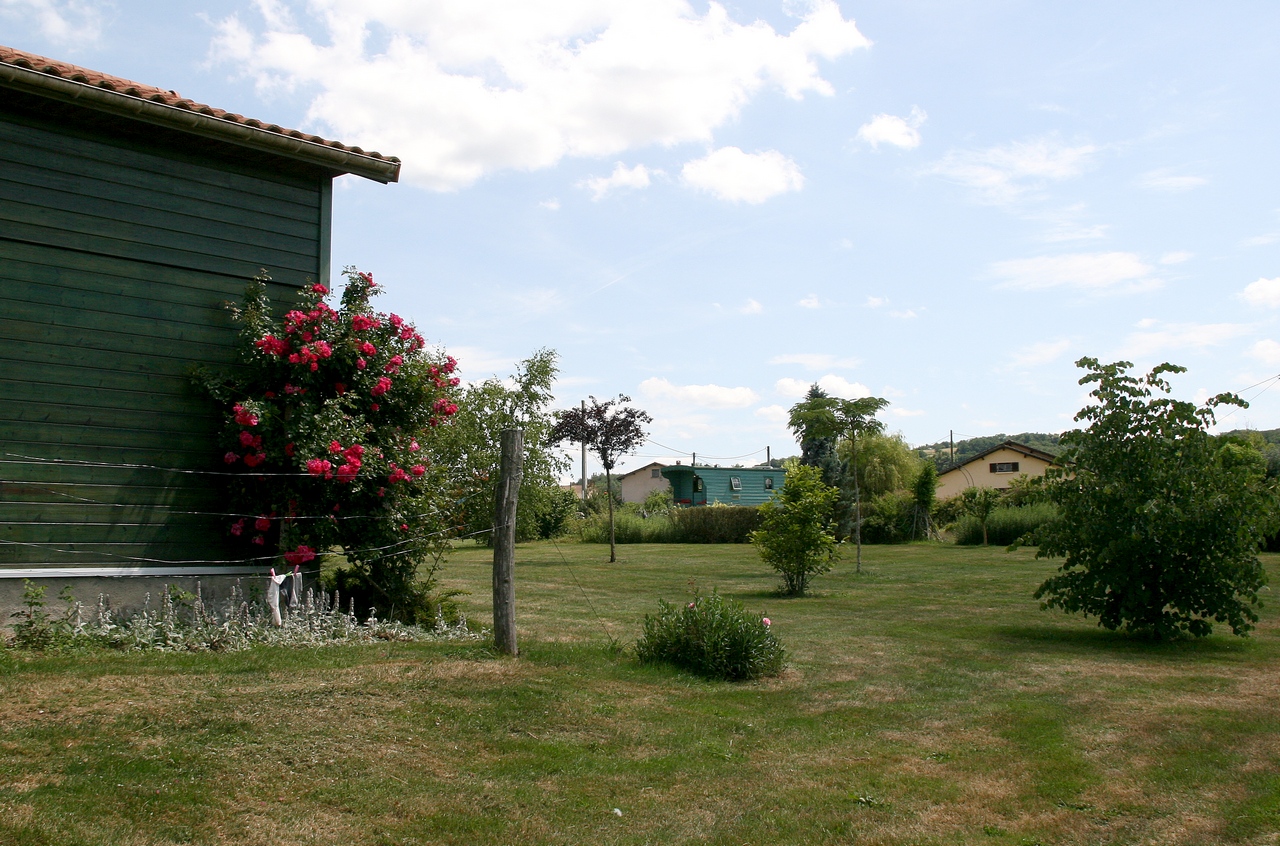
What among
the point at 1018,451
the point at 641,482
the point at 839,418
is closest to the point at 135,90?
the point at 839,418

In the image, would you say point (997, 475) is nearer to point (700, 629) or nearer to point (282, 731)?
point (700, 629)

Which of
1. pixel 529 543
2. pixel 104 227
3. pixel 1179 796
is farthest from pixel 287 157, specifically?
pixel 529 543

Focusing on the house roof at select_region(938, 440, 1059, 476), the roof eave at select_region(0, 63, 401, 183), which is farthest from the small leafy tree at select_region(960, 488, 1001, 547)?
the roof eave at select_region(0, 63, 401, 183)

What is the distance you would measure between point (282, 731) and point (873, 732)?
4.02m

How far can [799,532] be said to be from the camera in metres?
16.4

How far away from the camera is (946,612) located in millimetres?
14141

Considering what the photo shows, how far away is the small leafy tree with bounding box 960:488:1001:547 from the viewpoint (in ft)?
98.9

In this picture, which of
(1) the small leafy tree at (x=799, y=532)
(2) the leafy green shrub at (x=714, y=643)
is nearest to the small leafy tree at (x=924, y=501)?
A: (1) the small leafy tree at (x=799, y=532)

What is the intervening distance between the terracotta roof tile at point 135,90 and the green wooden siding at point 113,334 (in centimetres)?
50

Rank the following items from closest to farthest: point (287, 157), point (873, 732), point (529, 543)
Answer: point (873, 732) < point (287, 157) < point (529, 543)

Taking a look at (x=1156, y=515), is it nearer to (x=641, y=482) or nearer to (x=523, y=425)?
(x=523, y=425)

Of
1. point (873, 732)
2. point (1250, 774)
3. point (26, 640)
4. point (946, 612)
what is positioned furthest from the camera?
point (946, 612)

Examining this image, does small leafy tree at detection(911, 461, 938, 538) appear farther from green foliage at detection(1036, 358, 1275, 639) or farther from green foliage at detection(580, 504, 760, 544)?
green foliage at detection(1036, 358, 1275, 639)

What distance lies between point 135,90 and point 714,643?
23.6ft
